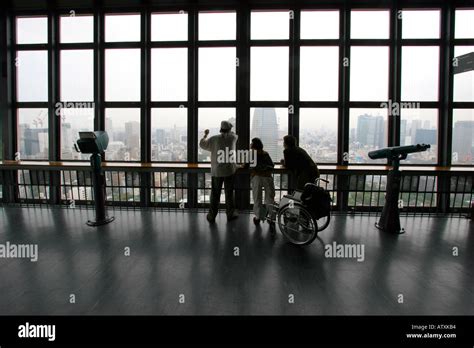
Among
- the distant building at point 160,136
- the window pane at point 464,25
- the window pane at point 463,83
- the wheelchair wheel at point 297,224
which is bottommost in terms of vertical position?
the wheelchair wheel at point 297,224

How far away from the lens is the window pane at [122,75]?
6.02 m

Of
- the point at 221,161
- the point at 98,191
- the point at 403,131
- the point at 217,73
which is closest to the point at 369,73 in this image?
the point at 403,131

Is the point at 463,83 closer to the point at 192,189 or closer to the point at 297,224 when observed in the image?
the point at 297,224

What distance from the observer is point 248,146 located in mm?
5906

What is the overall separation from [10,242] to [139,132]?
9.91ft

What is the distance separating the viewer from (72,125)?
20.3 feet

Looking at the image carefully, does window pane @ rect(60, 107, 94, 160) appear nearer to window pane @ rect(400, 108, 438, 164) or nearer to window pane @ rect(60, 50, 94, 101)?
window pane @ rect(60, 50, 94, 101)

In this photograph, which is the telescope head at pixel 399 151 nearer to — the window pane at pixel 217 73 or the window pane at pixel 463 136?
the window pane at pixel 463 136

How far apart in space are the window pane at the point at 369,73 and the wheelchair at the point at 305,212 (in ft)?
10.1

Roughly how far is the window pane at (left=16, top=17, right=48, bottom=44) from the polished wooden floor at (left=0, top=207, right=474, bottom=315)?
3.98 meters

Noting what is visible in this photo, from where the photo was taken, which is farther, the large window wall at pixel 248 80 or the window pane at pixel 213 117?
the window pane at pixel 213 117

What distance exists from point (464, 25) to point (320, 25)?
2703mm

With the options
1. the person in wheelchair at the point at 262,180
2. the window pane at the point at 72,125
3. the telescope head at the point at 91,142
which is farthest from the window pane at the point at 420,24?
the window pane at the point at 72,125
